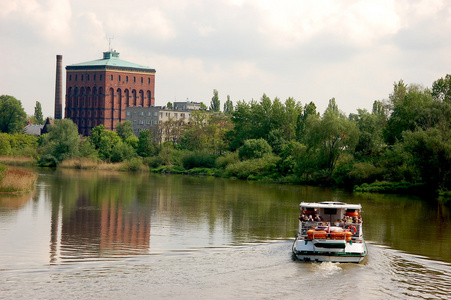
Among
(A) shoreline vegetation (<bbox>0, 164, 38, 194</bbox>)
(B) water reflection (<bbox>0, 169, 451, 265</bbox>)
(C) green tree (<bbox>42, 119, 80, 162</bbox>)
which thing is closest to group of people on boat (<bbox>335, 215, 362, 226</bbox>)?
(B) water reflection (<bbox>0, 169, 451, 265</bbox>)

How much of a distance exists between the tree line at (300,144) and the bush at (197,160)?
19 centimetres

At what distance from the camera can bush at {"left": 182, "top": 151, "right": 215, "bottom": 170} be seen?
117m

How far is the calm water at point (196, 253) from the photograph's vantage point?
2316 centimetres

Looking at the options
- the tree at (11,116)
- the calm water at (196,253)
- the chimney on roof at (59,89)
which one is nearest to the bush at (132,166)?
the calm water at (196,253)

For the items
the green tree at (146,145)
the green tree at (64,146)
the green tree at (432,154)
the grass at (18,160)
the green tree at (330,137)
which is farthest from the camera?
the green tree at (146,145)

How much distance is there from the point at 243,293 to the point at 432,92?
6791 cm

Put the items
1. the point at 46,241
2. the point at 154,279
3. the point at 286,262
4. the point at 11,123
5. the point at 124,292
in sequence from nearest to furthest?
the point at 124,292 → the point at 154,279 → the point at 286,262 → the point at 46,241 → the point at 11,123

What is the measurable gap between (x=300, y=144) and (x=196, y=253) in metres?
62.3

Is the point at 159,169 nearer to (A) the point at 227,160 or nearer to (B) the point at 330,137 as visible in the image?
(A) the point at 227,160

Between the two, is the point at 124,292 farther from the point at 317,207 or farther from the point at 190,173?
the point at 190,173

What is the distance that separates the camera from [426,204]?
58.4m

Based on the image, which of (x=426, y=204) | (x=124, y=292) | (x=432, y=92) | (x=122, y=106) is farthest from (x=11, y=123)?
(x=124, y=292)

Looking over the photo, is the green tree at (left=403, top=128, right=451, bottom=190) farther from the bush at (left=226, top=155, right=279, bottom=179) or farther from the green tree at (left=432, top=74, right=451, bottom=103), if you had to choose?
the bush at (left=226, top=155, right=279, bottom=179)

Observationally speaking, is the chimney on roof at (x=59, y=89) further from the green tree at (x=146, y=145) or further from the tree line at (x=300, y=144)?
the green tree at (x=146, y=145)
